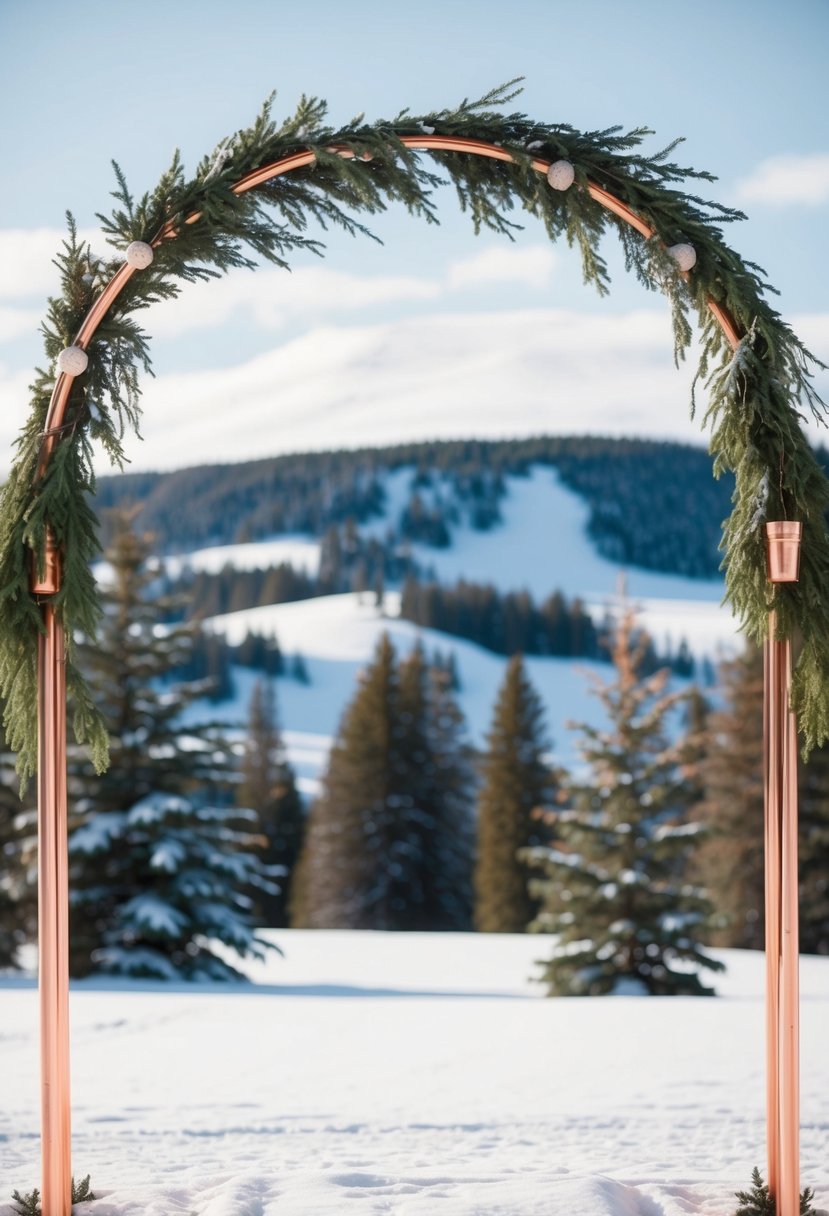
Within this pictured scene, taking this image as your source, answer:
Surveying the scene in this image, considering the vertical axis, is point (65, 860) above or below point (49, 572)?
below

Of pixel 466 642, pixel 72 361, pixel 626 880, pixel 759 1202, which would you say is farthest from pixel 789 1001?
pixel 466 642

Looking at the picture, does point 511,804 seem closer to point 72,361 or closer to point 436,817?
point 436,817

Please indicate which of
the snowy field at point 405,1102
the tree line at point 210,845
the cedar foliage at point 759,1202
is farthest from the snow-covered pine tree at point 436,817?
the cedar foliage at point 759,1202

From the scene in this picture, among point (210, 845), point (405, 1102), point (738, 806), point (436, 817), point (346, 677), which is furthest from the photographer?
point (346, 677)

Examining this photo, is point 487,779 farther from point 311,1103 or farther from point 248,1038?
point 311,1103

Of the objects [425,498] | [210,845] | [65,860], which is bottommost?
[210,845]

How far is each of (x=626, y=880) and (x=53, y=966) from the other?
29.2ft

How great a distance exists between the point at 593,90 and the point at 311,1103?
6.42m

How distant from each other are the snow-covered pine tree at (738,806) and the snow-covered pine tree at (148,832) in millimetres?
10202

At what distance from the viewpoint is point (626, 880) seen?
11.8 meters

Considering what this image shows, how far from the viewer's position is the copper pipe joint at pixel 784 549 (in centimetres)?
380

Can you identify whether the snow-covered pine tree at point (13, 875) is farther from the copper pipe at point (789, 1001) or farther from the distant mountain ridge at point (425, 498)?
the distant mountain ridge at point (425, 498)

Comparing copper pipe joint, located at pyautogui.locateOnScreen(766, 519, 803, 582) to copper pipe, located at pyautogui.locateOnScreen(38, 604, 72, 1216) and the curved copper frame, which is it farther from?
copper pipe, located at pyautogui.locateOnScreen(38, 604, 72, 1216)

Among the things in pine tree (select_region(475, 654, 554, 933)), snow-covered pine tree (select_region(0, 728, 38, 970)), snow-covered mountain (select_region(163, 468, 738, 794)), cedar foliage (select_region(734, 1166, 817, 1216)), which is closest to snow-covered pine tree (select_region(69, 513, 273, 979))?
snow-covered pine tree (select_region(0, 728, 38, 970))
